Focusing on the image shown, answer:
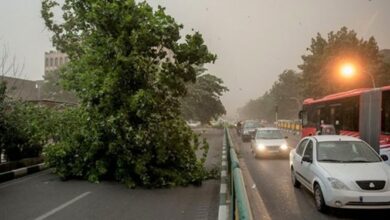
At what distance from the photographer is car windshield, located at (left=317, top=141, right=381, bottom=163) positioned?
30.4 ft

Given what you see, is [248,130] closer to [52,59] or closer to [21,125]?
[21,125]

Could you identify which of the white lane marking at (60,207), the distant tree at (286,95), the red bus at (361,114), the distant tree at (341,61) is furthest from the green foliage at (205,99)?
the distant tree at (286,95)

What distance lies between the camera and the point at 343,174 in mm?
8234

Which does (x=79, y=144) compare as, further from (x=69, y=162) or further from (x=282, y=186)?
(x=282, y=186)

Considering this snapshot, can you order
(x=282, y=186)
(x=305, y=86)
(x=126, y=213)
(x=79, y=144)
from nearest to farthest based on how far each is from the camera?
(x=126, y=213)
(x=282, y=186)
(x=79, y=144)
(x=305, y=86)

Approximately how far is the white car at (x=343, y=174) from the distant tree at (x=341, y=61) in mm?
46949

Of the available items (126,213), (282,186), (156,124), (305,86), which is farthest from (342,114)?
(305,86)

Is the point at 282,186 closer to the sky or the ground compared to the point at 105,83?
closer to the ground

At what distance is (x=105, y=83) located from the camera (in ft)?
40.0

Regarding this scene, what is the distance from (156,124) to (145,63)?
5.99 ft

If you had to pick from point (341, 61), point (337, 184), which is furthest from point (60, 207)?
point (341, 61)

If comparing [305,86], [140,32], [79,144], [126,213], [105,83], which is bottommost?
[126,213]

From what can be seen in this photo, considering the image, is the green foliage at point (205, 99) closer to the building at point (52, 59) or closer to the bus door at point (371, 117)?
the bus door at point (371, 117)

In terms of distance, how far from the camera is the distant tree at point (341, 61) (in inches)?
2148
